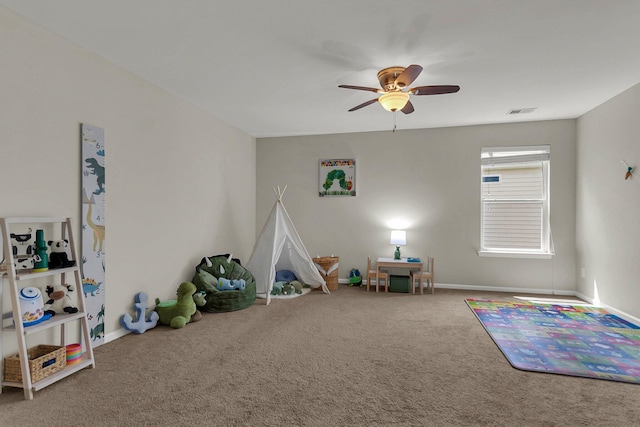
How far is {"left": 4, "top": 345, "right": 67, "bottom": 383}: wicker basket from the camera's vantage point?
7.07ft

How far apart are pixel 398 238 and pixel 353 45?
10.5 ft

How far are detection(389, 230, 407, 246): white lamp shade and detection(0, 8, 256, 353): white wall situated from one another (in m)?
2.46

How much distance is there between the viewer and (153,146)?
3.54 meters

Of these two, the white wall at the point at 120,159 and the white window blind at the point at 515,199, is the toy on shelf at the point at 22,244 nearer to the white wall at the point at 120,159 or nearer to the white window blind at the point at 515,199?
the white wall at the point at 120,159

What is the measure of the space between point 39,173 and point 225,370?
1.93 m

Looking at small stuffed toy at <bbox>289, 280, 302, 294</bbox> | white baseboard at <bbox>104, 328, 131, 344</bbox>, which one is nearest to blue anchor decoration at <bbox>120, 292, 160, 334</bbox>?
white baseboard at <bbox>104, 328, 131, 344</bbox>

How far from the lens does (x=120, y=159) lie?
314cm

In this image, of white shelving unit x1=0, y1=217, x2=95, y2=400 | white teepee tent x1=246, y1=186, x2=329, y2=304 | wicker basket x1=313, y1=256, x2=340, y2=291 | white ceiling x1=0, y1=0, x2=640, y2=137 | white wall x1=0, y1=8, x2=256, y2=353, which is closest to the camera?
white shelving unit x1=0, y1=217, x2=95, y2=400

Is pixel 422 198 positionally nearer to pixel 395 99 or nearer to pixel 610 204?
pixel 610 204

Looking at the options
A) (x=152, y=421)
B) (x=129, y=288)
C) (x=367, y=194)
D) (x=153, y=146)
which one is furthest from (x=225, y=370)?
(x=367, y=194)

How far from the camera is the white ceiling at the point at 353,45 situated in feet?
7.27

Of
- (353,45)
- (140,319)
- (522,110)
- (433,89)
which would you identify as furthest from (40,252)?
(522,110)

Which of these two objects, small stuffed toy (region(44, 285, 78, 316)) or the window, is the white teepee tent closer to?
small stuffed toy (region(44, 285, 78, 316))

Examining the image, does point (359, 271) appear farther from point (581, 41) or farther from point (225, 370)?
point (581, 41)
